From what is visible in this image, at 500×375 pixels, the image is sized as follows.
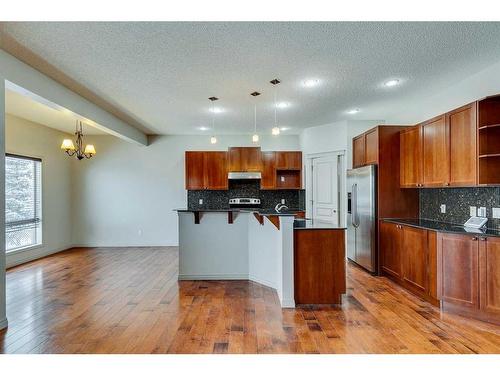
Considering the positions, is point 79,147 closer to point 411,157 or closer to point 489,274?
point 411,157

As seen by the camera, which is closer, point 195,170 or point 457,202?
point 457,202

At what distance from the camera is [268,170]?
7156mm

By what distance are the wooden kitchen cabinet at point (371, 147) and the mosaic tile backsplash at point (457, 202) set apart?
0.86m

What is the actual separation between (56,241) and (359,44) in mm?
7086

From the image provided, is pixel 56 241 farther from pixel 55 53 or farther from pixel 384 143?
pixel 384 143

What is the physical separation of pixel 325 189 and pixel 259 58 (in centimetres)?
392

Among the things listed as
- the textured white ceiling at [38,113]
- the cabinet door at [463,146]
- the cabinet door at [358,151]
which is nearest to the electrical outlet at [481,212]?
the cabinet door at [463,146]

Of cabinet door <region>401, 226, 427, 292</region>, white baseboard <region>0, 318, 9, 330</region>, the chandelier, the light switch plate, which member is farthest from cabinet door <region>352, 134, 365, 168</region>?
white baseboard <region>0, 318, 9, 330</region>

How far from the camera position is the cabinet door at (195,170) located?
7102mm

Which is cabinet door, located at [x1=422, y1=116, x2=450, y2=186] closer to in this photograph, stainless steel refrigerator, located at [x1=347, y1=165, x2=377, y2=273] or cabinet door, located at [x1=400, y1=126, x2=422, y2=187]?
cabinet door, located at [x1=400, y1=126, x2=422, y2=187]

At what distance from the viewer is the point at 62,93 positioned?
397 cm

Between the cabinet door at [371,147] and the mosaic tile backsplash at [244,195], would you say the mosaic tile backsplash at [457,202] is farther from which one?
the mosaic tile backsplash at [244,195]

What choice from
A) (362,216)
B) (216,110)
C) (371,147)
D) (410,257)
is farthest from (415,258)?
(216,110)
